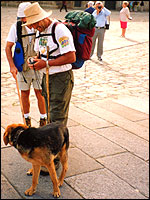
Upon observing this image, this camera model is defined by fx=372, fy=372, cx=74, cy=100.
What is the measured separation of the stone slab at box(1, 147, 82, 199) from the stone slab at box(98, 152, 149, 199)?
82cm

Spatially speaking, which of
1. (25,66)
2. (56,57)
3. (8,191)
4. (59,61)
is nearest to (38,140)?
(59,61)

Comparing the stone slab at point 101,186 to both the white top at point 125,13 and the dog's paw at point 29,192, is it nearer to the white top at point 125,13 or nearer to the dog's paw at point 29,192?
the dog's paw at point 29,192

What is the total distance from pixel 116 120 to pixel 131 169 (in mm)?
2102

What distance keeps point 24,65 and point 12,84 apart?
4.38 m

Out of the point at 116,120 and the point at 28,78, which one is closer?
the point at 28,78

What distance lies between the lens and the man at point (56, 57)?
316cm

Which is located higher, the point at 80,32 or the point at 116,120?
the point at 80,32

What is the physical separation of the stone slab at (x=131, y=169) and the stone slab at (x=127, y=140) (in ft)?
0.63

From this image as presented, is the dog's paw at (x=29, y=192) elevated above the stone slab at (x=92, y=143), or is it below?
above

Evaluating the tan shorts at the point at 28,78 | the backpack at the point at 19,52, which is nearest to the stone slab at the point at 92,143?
the tan shorts at the point at 28,78

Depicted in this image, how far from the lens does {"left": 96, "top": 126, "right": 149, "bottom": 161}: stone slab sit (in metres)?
5.64

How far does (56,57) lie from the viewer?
11.6 feet

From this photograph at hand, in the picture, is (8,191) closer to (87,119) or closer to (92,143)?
(92,143)

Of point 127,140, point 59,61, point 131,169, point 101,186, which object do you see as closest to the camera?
point 59,61
